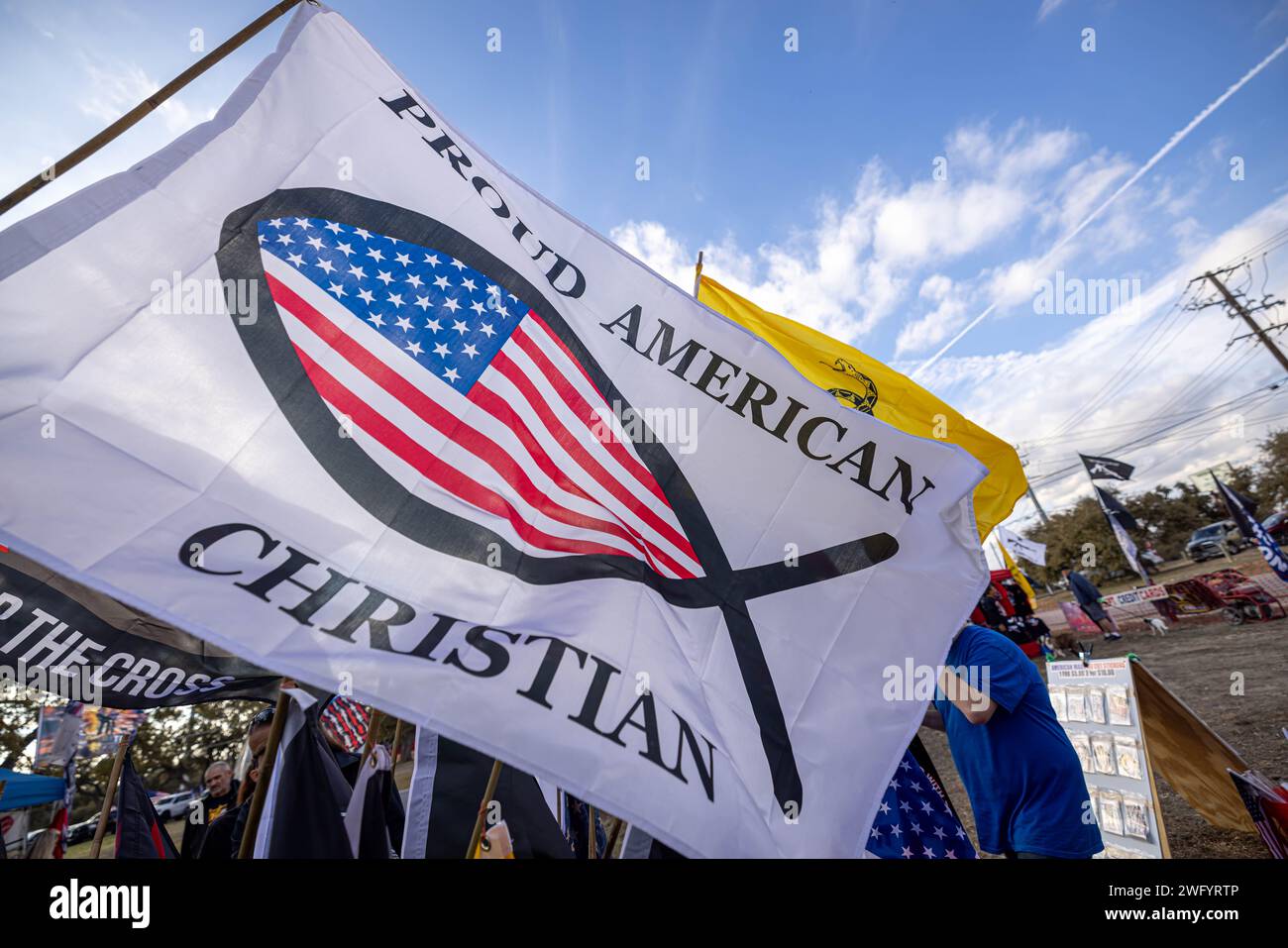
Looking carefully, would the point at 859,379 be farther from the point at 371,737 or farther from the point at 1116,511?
the point at 1116,511

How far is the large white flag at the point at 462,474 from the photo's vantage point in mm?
1652

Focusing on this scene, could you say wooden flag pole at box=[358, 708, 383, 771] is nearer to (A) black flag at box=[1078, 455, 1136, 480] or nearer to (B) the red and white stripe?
(B) the red and white stripe

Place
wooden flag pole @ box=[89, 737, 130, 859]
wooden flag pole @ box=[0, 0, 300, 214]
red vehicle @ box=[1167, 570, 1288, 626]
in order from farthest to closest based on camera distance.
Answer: red vehicle @ box=[1167, 570, 1288, 626] → wooden flag pole @ box=[89, 737, 130, 859] → wooden flag pole @ box=[0, 0, 300, 214]

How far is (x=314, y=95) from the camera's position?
266cm

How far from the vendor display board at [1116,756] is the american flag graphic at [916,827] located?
1.78 metres

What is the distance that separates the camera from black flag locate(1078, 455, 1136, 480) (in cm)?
1842

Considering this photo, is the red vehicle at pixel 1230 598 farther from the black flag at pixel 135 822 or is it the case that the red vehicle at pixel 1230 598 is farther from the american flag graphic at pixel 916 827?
the black flag at pixel 135 822

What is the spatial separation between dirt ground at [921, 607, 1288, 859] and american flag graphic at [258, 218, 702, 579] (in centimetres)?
570

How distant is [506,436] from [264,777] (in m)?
1.71

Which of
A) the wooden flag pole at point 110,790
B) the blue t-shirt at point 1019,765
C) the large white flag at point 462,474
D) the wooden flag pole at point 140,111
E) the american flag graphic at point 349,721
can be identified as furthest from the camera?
the american flag graphic at point 349,721

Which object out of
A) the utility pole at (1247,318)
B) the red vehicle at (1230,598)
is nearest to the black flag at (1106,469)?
the red vehicle at (1230,598)

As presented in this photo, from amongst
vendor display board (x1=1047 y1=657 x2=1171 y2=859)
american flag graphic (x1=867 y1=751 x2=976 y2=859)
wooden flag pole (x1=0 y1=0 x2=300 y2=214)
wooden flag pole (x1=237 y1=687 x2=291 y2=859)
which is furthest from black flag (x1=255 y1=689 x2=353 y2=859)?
vendor display board (x1=1047 y1=657 x2=1171 y2=859)
